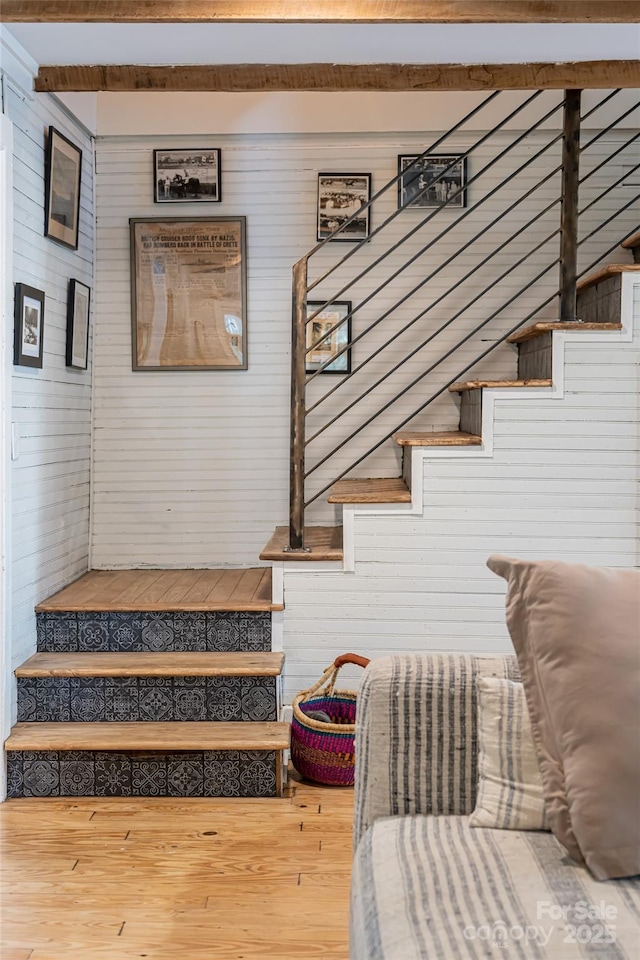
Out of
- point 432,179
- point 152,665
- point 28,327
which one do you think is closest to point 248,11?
point 28,327

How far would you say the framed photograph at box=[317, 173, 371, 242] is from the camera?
4191mm

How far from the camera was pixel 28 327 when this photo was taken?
3.28m

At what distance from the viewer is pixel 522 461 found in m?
3.42

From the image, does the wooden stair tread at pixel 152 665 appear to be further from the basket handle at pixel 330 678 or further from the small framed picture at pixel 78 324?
the small framed picture at pixel 78 324

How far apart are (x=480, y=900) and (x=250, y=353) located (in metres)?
3.22

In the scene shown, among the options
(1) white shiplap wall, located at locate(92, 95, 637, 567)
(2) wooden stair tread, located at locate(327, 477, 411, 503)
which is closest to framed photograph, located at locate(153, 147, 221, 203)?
(1) white shiplap wall, located at locate(92, 95, 637, 567)

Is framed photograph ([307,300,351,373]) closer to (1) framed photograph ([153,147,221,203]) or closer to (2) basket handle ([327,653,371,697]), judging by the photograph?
(1) framed photograph ([153,147,221,203])

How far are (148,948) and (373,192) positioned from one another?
343cm

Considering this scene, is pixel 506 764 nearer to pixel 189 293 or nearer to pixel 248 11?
pixel 248 11

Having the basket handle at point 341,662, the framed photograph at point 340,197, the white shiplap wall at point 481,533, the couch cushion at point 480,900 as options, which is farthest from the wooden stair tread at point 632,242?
the couch cushion at point 480,900

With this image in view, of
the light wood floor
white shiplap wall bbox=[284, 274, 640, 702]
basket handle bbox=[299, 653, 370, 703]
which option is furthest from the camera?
white shiplap wall bbox=[284, 274, 640, 702]

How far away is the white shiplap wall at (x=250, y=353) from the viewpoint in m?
4.20

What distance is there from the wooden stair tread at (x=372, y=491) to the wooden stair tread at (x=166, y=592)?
527 mm

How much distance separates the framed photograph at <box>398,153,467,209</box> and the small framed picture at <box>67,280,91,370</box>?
64.2 inches
